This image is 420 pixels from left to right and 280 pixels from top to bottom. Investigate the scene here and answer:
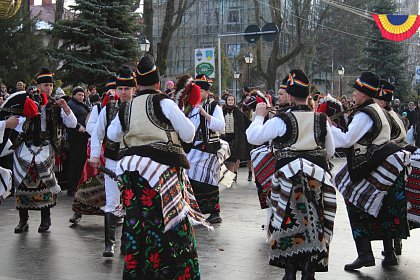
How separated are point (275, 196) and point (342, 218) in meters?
4.02

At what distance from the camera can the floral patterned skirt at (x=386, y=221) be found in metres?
7.06

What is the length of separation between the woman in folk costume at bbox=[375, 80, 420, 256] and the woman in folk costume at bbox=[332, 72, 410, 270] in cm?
11

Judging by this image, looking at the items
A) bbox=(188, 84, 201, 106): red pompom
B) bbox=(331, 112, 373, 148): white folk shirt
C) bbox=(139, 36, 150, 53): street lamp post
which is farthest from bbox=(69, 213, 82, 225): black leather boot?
bbox=(139, 36, 150, 53): street lamp post

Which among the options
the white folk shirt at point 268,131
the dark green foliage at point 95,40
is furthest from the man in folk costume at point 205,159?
the dark green foliage at point 95,40

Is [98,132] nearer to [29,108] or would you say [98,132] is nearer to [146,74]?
[29,108]

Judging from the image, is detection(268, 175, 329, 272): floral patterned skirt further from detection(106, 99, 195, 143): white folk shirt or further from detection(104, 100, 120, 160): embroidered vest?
detection(104, 100, 120, 160): embroidered vest

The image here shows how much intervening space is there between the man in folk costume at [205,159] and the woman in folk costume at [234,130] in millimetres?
4794

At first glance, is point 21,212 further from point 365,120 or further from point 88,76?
point 88,76

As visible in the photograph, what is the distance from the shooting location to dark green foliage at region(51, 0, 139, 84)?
21.5 m

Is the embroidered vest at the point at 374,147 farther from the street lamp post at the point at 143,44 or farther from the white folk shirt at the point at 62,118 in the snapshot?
the street lamp post at the point at 143,44

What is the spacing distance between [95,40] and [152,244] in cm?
1680

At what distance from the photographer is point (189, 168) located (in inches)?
233

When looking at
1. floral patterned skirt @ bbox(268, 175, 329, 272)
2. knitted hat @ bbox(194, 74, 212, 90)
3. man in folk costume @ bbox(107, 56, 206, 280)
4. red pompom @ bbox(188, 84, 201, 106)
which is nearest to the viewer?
man in folk costume @ bbox(107, 56, 206, 280)

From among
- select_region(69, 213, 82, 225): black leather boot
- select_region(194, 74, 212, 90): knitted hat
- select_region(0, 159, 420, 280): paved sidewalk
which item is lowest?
select_region(0, 159, 420, 280): paved sidewalk
